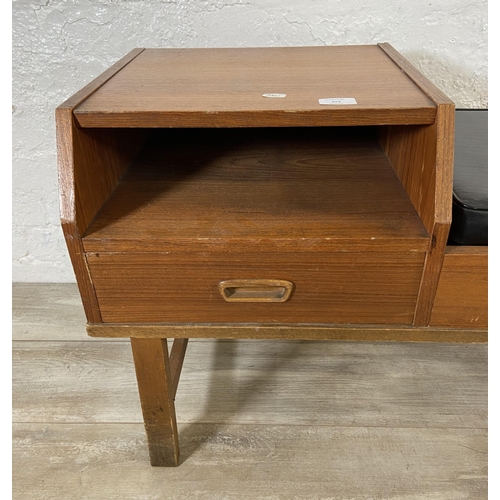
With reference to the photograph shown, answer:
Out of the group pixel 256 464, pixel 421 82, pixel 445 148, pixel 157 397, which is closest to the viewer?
pixel 445 148

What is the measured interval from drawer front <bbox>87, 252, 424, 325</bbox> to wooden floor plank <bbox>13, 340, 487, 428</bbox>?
42 cm

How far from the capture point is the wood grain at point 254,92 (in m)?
0.62

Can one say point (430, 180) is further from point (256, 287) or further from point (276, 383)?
point (276, 383)

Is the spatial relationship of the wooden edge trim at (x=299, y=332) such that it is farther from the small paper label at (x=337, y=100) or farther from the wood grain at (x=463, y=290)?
the small paper label at (x=337, y=100)

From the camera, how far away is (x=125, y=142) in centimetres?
85

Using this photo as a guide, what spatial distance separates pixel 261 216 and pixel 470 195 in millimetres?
282

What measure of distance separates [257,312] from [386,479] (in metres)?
0.47

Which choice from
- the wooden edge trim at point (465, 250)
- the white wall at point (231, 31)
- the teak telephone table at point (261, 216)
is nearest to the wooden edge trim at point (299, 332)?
the teak telephone table at point (261, 216)

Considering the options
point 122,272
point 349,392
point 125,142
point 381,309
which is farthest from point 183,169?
point 349,392

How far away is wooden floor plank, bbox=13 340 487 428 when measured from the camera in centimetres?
107

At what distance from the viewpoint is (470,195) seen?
26.3 inches

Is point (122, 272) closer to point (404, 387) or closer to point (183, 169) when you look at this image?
point (183, 169)

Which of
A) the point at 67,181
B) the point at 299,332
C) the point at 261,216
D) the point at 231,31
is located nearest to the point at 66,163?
the point at 67,181

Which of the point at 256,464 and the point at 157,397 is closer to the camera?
the point at 157,397
